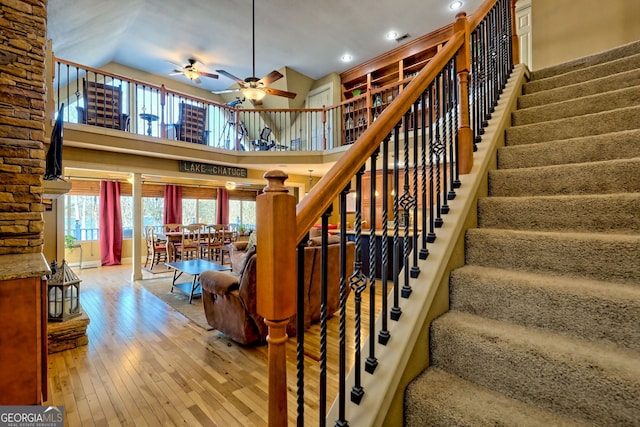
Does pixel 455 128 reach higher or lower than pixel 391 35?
lower

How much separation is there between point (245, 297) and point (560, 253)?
7.73 feet

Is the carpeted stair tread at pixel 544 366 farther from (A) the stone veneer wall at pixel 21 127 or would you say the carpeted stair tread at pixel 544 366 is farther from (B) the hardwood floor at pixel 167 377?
(A) the stone veneer wall at pixel 21 127

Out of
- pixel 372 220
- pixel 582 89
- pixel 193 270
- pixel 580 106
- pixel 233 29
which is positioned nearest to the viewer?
pixel 372 220

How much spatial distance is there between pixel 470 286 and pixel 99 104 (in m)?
6.11

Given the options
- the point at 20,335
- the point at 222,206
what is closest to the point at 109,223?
the point at 222,206

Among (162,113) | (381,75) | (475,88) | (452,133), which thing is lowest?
(452,133)

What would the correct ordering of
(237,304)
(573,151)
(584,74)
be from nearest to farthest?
(573,151) < (584,74) < (237,304)

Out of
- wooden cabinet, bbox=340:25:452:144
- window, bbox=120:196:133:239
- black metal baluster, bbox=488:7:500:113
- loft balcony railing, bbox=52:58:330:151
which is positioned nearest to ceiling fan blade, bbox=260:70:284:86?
loft balcony railing, bbox=52:58:330:151

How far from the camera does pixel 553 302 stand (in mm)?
1027

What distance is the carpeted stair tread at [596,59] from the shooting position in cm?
215

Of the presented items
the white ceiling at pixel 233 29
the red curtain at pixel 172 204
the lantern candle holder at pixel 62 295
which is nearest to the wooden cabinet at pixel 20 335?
the lantern candle holder at pixel 62 295

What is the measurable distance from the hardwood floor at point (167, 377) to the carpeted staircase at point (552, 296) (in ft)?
4.25

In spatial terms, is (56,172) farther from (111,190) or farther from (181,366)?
(111,190)

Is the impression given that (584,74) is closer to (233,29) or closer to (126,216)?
(233,29)
